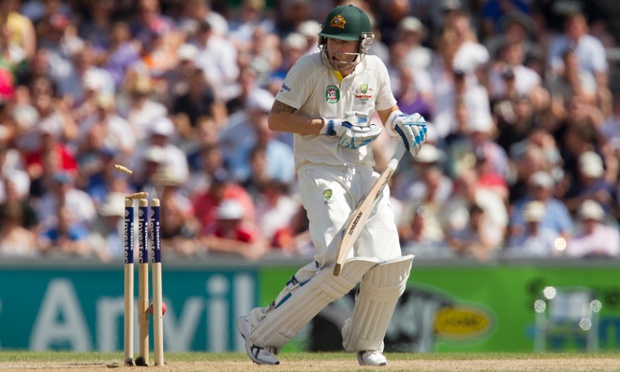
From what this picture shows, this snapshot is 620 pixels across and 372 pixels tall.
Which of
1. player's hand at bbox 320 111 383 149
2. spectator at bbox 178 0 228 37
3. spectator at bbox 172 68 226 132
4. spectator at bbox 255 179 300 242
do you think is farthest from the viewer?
spectator at bbox 178 0 228 37

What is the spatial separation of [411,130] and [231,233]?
15.4ft

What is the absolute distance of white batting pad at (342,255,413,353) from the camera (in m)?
7.81

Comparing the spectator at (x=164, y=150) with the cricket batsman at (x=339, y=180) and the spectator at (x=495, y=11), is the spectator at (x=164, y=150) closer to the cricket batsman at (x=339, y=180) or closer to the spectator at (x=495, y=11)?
the spectator at (x=495, y=11)

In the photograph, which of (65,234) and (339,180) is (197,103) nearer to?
(65,234)

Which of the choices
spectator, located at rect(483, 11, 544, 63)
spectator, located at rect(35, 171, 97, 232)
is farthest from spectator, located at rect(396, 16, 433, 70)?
spectator, located at rect(35, 171, 97, 232)

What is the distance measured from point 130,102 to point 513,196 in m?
4.47

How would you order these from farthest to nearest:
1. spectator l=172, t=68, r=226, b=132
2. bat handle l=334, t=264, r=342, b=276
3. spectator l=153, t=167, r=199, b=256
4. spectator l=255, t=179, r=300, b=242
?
spectator l=172, t=68, r=226, b=132 < spectator l=255, t=179, r=300, b=242 < spectator l=153, t=167, r=199, b=256 < bat handle l=334, t=264, r=342, b=276

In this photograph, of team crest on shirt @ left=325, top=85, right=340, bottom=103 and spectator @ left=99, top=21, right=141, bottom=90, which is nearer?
team crest on shirt @ left=325, top=85, right=340, bottom=103

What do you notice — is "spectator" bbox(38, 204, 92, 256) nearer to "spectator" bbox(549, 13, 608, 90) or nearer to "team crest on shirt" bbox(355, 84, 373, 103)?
"team crest on shirt" bbox(355, 84, 373, 103)

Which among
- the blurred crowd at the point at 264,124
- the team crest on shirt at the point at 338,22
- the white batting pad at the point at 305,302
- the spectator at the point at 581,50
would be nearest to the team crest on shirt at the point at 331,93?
the team crest on shirt at the point at 338,22

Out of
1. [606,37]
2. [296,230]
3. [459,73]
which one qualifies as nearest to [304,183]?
[296,230]

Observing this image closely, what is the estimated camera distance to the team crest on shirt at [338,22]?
777 centimetres

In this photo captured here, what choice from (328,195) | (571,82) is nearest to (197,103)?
(571,82)

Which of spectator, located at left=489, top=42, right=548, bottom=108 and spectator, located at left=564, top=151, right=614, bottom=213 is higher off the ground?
spectator, located at left=489, top=42, right=548, bottom=108
